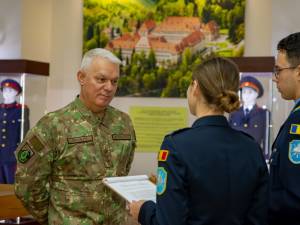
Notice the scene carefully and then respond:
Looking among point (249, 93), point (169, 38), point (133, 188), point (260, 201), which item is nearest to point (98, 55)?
point (133, 188)

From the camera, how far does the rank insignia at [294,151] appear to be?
75.7 inches

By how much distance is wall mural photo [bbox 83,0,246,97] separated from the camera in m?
5.92

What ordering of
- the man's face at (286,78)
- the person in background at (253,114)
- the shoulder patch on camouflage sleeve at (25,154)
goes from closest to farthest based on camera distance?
the man's face at (286,78) → the shoulder patch on camouflage sleeve at (25,154) → the person in background at (253,114)

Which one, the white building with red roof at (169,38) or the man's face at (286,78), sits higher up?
the white building with red roof at (169,38)

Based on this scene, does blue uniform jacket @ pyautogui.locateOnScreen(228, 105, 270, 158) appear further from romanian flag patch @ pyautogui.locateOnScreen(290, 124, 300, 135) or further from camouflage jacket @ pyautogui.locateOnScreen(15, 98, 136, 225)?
→ romanian flag patch @ pyautogui.locateOnScreen(290, 124, 300, 135)

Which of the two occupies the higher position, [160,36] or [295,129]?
[160,36]

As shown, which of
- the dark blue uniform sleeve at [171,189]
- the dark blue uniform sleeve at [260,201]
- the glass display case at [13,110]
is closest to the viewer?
the dark blue uniform sleeve at [171,189]

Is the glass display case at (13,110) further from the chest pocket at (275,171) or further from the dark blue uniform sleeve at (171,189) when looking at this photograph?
the dark blue uniform sleeve at (171,189)

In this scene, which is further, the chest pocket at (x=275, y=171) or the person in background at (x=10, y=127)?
the person in background at (x=10, y=127)

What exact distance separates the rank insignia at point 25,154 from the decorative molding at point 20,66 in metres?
3.26

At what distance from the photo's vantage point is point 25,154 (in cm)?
228

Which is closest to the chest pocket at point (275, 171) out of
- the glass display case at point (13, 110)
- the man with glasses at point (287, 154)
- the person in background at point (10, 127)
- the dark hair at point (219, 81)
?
the man with glasses at point (287, 154)

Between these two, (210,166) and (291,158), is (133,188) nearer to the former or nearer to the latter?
(210,166)

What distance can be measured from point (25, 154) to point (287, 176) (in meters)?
1.09
